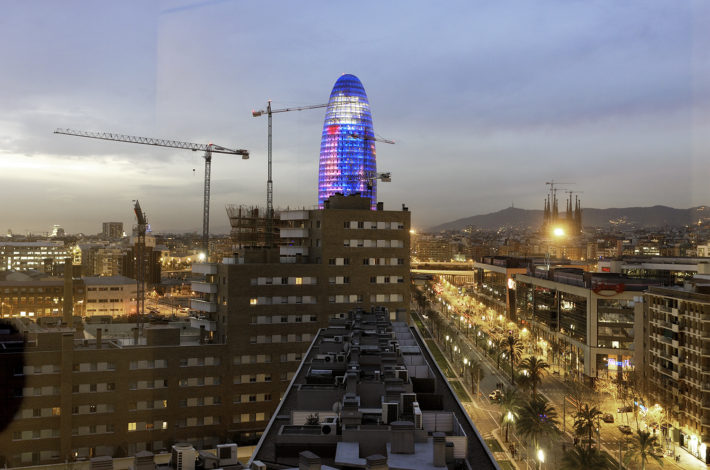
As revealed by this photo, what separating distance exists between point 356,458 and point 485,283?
15649cm

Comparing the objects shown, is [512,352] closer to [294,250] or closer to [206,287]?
[294,250]

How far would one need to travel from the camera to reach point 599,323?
3433 inches

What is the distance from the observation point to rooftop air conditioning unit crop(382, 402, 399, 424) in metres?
21.9

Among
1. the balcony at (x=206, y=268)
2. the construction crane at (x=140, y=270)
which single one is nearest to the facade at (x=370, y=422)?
the balcony at (x=206, y=268)

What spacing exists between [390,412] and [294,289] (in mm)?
48924

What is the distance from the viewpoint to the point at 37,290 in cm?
14988

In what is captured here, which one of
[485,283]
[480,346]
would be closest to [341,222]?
[480,346]

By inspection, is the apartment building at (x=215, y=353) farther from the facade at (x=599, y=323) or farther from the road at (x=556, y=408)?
the facade at (x=599, y=323)

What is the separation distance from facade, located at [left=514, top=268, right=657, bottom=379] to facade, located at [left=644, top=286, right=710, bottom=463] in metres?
6.46

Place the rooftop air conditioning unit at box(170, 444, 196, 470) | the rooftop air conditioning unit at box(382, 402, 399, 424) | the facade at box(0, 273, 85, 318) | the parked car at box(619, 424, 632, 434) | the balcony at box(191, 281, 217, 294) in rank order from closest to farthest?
the rooftop air conditioning unit at box(170, 444, 196, 470), the rooftop air conditioning unit at box(382, 402, 399, 424), the parked car at box(619, 424, 632, 434), the balcony at box(191, 281, 217, 294), the facade at box(0, 273, 85, 318)

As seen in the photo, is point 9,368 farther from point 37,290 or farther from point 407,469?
point 37,290

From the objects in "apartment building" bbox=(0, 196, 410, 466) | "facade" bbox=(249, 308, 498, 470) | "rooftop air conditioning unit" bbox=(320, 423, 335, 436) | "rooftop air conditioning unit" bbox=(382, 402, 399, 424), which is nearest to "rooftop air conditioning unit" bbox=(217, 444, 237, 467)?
"facade" bbox=(249, 308, 498, 470)

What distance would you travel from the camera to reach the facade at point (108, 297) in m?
159

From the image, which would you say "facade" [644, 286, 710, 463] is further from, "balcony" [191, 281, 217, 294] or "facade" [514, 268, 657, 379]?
"balcony" [191, 281, 217, 294]
